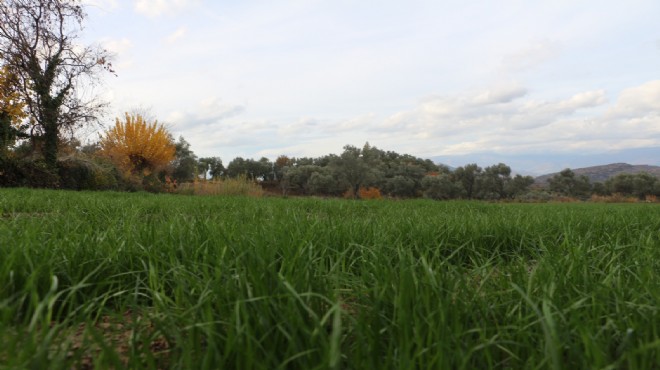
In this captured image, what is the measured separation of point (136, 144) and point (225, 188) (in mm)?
14546

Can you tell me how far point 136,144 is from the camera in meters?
27.9

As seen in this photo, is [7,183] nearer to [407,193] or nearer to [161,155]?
[161,155]

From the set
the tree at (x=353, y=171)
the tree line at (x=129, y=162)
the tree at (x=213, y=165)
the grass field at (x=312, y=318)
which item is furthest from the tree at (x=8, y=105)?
the tree at (x=213, y=165)

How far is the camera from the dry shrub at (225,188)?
56.9 feet

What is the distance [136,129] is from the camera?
92.4ft

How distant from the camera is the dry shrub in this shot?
17344mm

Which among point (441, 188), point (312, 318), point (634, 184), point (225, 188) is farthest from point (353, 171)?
point (312, 318)

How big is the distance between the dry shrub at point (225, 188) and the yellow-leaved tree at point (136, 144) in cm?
1092

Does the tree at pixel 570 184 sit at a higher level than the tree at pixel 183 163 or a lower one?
lower

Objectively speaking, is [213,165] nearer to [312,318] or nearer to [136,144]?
[136,144]

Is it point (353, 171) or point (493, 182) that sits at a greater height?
point (353, 171)

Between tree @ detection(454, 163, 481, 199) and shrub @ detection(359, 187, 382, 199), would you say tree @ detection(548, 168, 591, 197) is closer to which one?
tree @ detection(454, 163, 481, 199)

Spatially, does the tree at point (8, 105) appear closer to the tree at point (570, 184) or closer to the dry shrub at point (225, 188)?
the dry shrub at point (225, 188)

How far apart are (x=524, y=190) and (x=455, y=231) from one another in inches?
1250
